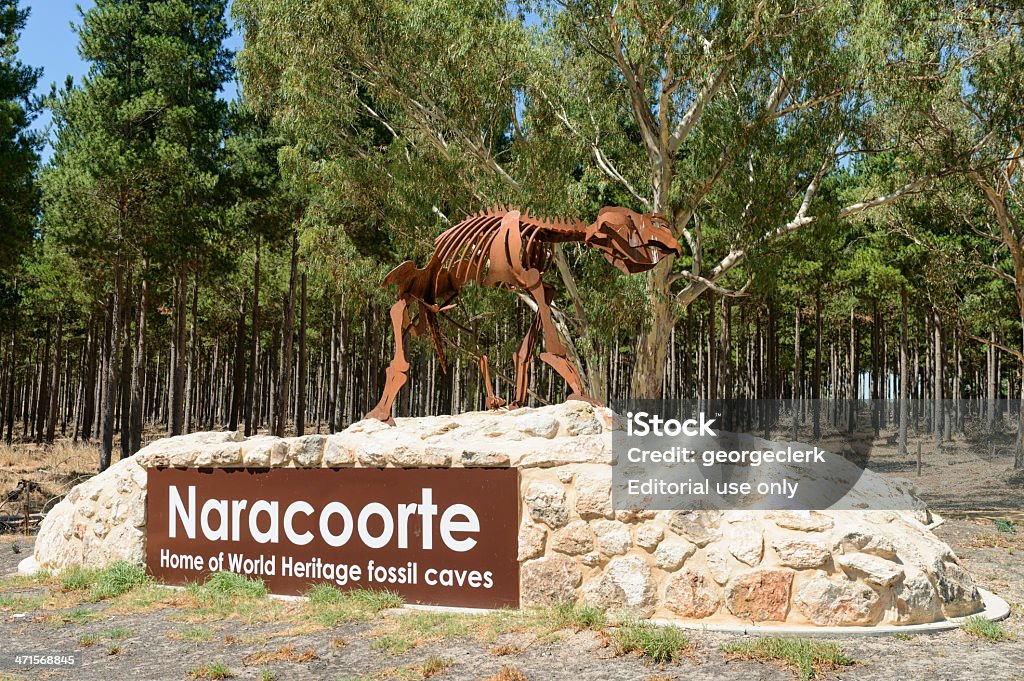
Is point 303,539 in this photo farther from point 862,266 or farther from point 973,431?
point 973,431

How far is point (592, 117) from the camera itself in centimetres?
1764

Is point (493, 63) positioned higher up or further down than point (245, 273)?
higher up

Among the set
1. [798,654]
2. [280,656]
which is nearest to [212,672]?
[280,656]

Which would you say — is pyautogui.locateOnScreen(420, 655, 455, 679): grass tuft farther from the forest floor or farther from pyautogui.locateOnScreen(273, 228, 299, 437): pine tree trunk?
pyautogui.locateOnScreen(273, 228, 299, 437): pine tree trunk

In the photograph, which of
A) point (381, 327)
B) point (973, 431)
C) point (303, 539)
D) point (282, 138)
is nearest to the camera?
point (303, 539)

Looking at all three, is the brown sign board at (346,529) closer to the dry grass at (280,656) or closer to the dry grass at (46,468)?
the dry grass at (280,656)

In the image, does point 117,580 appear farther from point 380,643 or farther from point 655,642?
point 655,642

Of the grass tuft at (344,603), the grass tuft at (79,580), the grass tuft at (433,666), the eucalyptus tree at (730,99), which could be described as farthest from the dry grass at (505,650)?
the eucalyptus tree at (730,99)

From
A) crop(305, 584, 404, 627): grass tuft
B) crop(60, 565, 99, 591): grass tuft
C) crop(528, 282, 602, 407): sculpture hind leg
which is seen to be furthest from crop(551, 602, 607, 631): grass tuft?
crop(60, 565, 99, 591): grass tuft

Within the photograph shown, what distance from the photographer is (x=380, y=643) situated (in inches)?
221

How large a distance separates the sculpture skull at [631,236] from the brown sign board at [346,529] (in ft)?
8.81

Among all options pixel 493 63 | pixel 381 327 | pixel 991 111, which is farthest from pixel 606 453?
pixel 381 327

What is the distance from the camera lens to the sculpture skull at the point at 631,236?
802 centimetres

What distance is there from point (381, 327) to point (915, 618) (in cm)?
2414
